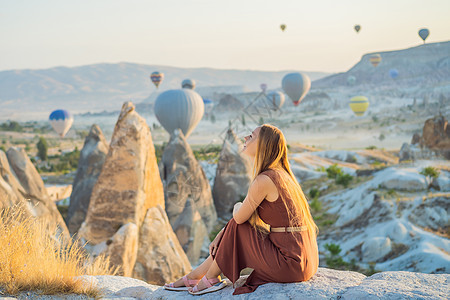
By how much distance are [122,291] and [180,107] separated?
2060 centimetres

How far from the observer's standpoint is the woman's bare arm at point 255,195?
8.30 feet

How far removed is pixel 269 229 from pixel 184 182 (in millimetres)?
8039

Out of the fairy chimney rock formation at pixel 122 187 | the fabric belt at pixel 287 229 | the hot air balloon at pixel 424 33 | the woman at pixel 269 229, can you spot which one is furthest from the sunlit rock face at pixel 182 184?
the hot air balloon at pixel 424 33

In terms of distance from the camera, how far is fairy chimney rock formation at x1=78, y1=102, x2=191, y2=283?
5086 mm

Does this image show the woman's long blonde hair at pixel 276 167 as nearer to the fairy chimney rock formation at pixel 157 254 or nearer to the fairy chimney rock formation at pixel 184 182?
the fairy chimney rock formation at pixel 157 254

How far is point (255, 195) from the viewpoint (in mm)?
2553

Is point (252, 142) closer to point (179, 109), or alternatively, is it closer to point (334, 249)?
point (334, 249)

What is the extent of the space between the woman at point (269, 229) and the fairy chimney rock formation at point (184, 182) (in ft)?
25.4

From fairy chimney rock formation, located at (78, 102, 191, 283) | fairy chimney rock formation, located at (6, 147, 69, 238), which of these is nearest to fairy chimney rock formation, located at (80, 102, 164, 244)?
fairy chimney rock formation, located at (78, 102, 191, 283)

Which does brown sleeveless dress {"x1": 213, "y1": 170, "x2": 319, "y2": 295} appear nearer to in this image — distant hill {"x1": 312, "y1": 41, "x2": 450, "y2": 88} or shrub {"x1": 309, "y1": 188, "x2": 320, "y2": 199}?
shrub {"x1": 309, "y1": 188, "x2": 320, "y2": 199}

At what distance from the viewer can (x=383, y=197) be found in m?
9.80

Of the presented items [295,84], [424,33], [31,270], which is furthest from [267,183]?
[424,33]

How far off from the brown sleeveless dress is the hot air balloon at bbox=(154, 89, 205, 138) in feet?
67.7

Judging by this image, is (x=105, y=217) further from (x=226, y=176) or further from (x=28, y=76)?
(x=28, y=76)
